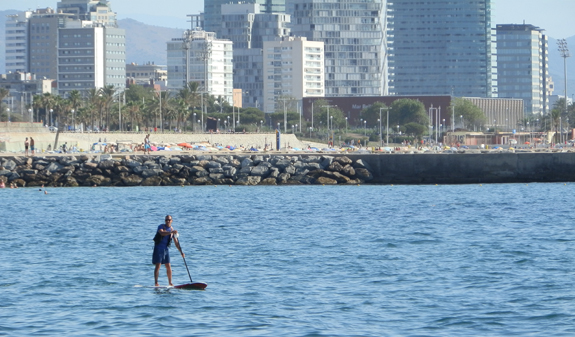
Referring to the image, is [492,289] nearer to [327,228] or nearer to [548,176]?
[327,228]

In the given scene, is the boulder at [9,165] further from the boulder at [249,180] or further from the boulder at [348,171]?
the boulder at [348,171]

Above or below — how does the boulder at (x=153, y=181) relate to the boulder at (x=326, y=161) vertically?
below

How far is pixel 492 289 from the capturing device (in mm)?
22406

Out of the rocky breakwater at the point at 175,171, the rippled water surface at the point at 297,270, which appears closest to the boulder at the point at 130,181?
the rocky breakwater at the point at 175,171

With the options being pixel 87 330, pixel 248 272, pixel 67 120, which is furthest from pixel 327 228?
pixel 67 120

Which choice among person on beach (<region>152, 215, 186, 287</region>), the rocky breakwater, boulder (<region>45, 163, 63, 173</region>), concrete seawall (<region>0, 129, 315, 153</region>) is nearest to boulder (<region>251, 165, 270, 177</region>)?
the rocky breakwater

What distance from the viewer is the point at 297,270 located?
83.6 ft

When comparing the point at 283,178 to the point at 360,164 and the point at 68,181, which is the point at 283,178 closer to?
the point at 360,164

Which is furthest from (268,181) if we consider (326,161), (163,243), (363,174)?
(163,243)

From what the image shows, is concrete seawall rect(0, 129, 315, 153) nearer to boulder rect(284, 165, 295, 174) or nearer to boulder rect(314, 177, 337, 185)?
boulder rect(284, 165, 295, 174)

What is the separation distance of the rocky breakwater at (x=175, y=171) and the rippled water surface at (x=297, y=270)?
14.7 m

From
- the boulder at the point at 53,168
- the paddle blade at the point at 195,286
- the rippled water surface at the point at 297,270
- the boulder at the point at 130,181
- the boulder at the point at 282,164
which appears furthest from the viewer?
the boulder at the point at 282,164

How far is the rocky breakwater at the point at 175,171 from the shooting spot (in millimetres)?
62812

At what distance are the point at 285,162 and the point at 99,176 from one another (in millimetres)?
12868
